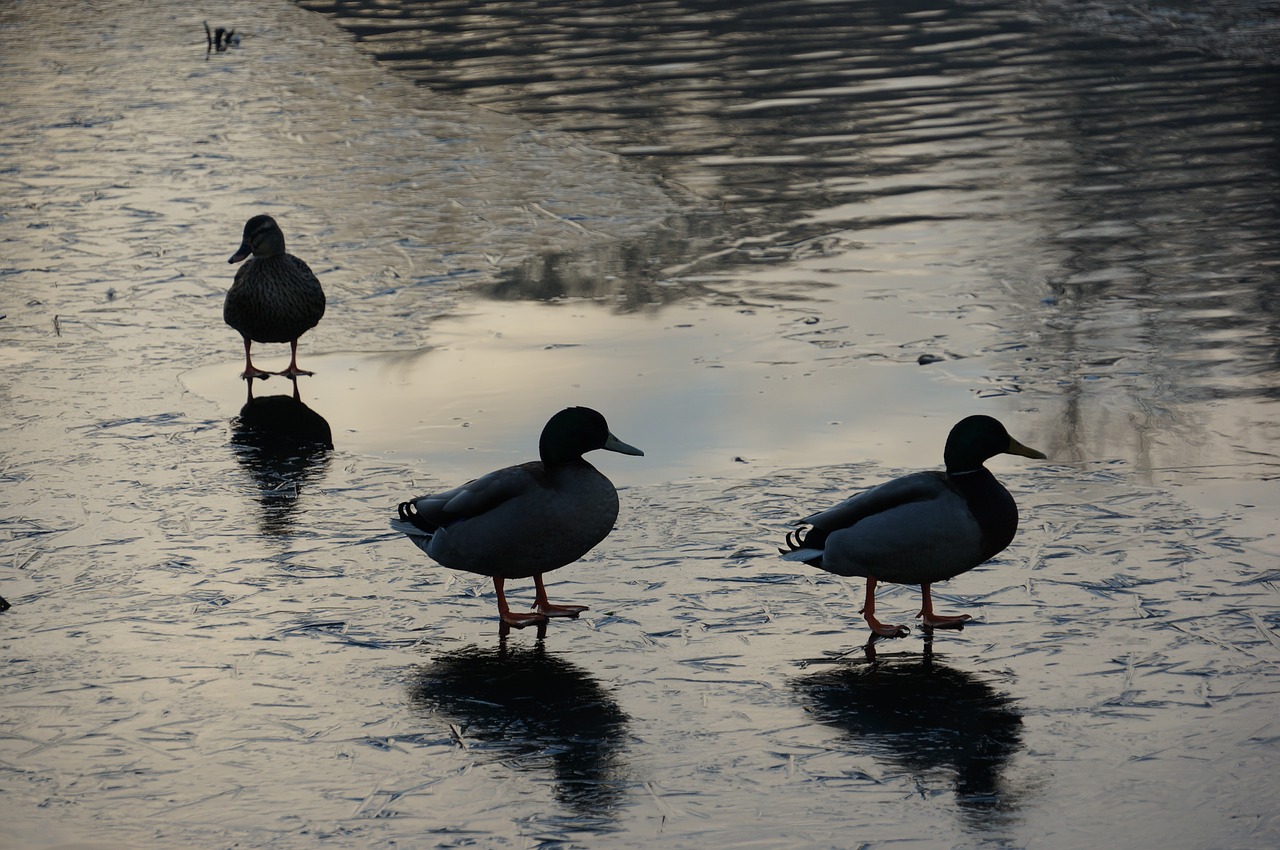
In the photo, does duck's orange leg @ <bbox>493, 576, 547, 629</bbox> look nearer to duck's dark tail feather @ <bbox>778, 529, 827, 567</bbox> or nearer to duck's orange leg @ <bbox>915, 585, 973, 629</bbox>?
duck's dark tail feather @ <bbox>778, 529, 827, 567</bbox>

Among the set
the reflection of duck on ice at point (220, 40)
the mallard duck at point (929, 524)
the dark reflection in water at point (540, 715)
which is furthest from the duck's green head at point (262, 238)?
the reflection of duck on ice at point (220, 40)

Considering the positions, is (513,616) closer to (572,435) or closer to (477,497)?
(477,497)

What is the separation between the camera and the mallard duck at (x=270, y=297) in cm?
929

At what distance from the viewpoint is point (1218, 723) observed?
16.8ft

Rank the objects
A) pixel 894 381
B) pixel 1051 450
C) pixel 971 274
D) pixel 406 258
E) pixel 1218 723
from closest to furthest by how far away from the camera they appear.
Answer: pixel 1218 723 < pixel 1051 450 < pixel 894 381 < pixel 971 274 < pixel 406 258

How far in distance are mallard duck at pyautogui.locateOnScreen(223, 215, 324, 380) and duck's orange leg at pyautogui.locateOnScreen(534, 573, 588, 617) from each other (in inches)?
144

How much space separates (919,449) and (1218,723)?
2.77 m

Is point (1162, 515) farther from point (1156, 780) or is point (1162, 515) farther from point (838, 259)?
point (838, 259)

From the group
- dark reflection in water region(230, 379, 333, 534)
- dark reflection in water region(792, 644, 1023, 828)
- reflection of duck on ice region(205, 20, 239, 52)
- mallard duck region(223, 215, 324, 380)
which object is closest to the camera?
dark reflection in water region(792, 644, 1023, 828)

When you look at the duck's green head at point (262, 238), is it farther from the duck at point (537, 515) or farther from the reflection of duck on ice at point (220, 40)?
the reflection of duck on ice at point (220, 40)

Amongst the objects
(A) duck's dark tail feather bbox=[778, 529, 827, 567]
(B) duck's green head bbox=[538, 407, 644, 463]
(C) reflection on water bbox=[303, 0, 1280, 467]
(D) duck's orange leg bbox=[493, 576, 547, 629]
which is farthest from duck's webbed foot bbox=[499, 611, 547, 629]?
(C) reflection on water bbox=[303, 0, 1280, 467]

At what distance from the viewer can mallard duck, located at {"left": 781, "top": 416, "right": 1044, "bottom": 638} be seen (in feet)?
18.7

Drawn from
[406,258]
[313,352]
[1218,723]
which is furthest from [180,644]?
[406,258]

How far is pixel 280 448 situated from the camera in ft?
27.1
